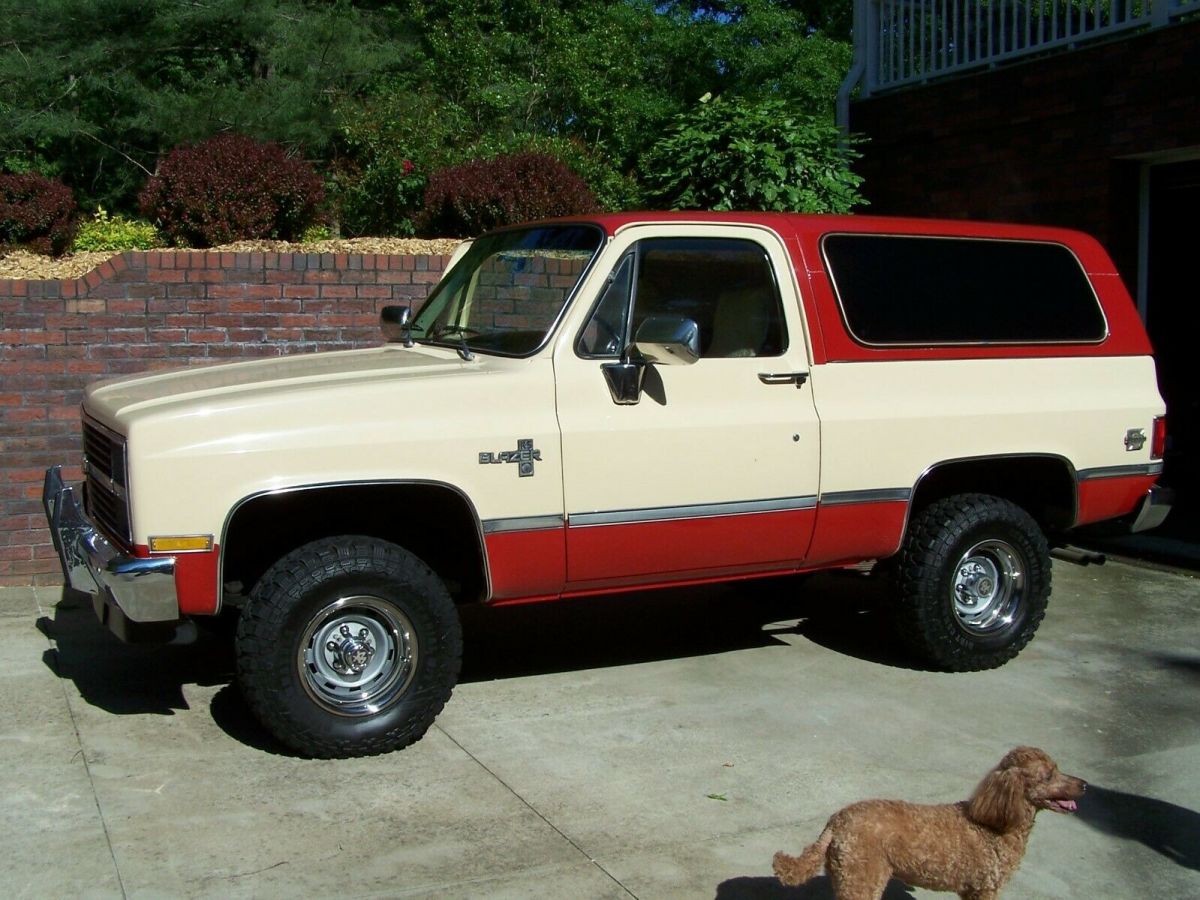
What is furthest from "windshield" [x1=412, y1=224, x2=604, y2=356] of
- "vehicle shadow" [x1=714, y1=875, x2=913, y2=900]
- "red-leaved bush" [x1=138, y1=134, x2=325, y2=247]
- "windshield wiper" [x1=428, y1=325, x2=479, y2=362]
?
"red-leaved bush" [x1=138, y1=134, x2=325, y2=247]

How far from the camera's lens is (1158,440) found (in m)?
6.91

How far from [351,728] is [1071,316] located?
4067mm

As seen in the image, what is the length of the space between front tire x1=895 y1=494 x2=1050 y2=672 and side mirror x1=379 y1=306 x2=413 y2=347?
260 centimetres

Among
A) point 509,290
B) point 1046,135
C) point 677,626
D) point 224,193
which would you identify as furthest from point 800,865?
point 1046,135

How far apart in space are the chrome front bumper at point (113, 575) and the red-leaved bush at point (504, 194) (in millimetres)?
4773

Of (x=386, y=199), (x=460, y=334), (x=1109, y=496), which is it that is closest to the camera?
(x=460, y=334)

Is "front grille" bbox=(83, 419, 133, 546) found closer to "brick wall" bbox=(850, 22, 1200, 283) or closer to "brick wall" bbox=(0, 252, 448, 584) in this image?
"brick wall" bbox=(0, 252, 448, 584)

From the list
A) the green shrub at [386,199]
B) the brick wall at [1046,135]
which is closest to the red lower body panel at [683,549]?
the brick wall at [1046,135]

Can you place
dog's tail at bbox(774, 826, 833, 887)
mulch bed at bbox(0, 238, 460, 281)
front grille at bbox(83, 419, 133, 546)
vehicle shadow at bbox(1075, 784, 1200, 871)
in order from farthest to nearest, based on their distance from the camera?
mulch bed at bbox(0, 238, 460, 281) → front grille at bbox(83, 419, 133, 546) → vehicle shadow at bbox(1075, 784, 1200, 871) → dog's tail at bbox(774, 826, 833, 887)

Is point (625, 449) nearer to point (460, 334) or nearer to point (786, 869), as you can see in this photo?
point (460, 334)

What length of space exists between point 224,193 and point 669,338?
16.5 ft

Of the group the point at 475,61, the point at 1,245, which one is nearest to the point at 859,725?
the point at 1,245

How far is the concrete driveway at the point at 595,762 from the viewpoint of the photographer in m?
4.40

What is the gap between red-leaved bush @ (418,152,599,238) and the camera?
988 cm
